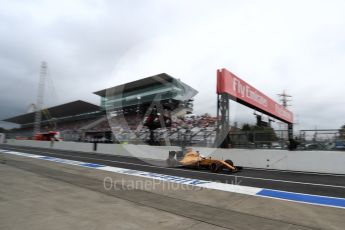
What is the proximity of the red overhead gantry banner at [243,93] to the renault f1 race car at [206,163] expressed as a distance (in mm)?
4130

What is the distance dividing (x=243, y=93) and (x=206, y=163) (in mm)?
6229

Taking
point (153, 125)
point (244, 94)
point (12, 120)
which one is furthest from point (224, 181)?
point (12, 120)

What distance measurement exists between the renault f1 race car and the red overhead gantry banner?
13.5ft

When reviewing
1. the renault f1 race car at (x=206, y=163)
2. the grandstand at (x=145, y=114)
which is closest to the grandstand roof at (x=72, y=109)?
the grandstand at (x=145, y=114)

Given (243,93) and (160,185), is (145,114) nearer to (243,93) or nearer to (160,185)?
(243,93)

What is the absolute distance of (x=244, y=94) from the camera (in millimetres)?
18172

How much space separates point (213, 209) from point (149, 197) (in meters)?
1.94

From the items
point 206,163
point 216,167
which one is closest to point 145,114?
point 206,163

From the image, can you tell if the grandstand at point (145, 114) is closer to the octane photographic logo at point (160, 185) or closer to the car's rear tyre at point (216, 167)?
the car's rear tyre at point (216, 167)

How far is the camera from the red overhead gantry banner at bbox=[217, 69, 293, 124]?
16.0 meters

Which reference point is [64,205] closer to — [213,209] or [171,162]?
[213,209]

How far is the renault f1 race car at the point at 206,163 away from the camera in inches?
518

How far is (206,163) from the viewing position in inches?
550

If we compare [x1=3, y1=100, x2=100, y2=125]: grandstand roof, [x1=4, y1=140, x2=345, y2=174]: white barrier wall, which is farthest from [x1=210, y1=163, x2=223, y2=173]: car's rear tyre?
[x1=3, y1=100, x2=100, y2=125]: grandstand roof
